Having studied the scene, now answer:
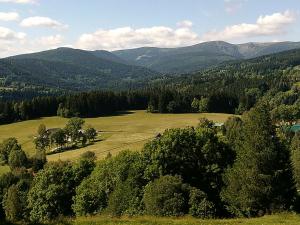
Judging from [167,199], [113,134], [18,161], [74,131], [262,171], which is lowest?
[113,134]

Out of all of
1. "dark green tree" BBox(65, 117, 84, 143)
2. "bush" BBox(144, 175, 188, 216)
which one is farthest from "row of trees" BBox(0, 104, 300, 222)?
"dark green tree" BBox(65, 117, 84, 143)

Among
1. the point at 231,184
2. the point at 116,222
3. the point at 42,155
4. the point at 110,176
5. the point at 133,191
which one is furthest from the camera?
the point at 42,155

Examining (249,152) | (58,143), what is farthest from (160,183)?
(58,143)

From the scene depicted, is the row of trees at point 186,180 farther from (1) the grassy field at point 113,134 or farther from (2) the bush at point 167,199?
(1) the grassy field at point 113,134

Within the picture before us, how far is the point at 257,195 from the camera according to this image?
45.1 m

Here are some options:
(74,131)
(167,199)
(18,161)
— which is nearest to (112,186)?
(167,199)

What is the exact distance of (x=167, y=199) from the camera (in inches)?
1901

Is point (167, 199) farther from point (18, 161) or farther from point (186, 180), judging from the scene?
point (18, 161)

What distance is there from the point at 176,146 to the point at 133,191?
848 cm

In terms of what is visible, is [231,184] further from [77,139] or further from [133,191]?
[77,139]

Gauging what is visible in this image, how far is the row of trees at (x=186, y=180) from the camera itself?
45.7 m

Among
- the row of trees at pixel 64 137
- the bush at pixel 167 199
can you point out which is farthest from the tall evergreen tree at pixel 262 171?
the row of trees at pixel 64 137

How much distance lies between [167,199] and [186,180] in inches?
384

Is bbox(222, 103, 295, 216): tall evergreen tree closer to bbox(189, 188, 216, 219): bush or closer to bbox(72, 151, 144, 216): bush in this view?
bbox(189, 188, 216, 219): bush
